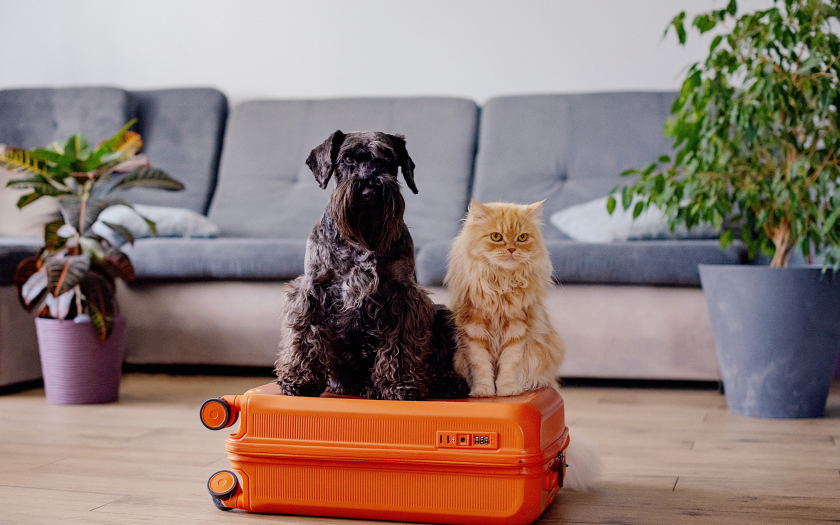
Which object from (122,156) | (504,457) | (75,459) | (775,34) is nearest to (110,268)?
(122,156)

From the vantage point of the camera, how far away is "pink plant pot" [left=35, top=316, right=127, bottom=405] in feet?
7.62

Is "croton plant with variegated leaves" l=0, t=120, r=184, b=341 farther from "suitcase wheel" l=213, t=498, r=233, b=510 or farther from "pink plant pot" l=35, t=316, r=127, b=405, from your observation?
"suitcase wheel" l=213, t=498, r=233, b=510

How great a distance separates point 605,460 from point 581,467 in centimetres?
26

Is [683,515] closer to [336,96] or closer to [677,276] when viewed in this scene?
[677,276]

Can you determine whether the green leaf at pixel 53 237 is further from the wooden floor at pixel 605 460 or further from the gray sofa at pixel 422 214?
the wooden floor at pixel 605 460

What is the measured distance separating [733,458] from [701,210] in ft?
2.39

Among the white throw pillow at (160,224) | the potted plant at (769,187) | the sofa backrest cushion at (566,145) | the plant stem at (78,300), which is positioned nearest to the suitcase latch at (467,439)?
the potted plant at (769,187)

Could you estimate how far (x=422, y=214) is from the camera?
10.4 feet

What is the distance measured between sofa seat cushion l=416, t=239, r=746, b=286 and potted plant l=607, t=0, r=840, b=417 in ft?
0.76

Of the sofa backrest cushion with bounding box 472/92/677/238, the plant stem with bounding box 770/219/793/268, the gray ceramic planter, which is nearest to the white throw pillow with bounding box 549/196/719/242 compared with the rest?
the sofa backrest cushion with bounding box 472/92/677/238

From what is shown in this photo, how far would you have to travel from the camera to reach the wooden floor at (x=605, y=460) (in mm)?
1326

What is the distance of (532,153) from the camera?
3.24 metres

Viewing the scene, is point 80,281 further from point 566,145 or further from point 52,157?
point 566,145

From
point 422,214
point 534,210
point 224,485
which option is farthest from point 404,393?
point 422,214
